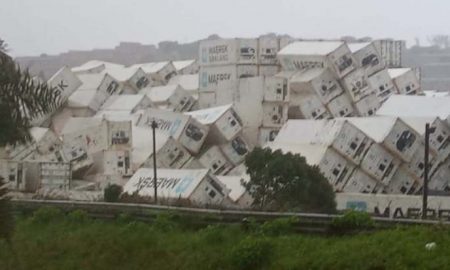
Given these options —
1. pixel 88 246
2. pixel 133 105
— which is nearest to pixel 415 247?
pixel 88 246

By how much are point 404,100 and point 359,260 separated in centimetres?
1778

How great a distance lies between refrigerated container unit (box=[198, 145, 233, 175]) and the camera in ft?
72.5

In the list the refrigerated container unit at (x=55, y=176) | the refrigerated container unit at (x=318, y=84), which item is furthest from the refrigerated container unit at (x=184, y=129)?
the refrigerated container unit at (x=318, y=84)

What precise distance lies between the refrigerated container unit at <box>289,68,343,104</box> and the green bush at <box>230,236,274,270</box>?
15683 millimetres

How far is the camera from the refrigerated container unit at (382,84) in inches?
1016

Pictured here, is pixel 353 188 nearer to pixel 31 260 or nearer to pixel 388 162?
pixel 388 162

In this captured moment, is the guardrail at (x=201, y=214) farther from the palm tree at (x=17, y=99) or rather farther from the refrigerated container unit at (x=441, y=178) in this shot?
the refrigerated container unit at (x=441, y=178)

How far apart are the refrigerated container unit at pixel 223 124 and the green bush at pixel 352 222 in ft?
45.3

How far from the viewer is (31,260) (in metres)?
8.68

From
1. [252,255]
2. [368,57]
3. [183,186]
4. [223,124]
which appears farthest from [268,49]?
[252,255]

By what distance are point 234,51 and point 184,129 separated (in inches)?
186

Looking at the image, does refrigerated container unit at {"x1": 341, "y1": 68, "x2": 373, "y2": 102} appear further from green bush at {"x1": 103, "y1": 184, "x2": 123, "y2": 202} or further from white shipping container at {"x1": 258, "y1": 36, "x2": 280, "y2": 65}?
green bush at {"x1": 103, "y1": 184, "x2": 123, "y2": 202}

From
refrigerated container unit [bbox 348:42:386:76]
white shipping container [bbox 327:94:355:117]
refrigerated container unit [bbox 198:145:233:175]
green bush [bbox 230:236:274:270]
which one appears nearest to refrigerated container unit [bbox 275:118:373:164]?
refrigerated container unit [bbox 198:145:233:175]

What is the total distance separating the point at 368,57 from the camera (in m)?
25.6
